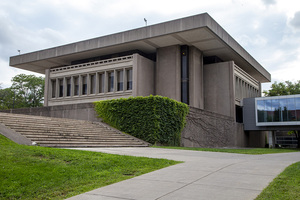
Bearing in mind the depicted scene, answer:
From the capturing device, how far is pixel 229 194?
5.84m

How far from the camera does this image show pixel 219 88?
39156mm

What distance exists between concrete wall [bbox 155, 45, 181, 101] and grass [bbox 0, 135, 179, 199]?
84.0 feet

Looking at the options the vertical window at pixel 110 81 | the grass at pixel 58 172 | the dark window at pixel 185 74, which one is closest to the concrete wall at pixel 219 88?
the dark window at pixel 185 74

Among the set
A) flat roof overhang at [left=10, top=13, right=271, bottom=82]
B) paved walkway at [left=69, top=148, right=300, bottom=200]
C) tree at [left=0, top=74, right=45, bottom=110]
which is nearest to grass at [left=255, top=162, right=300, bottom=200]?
paved walkway at [left=69, top=148, right=300, bottom=200]

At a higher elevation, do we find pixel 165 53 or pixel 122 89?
pixel 165 53

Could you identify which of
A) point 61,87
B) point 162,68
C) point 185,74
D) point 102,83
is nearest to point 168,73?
point 162,68

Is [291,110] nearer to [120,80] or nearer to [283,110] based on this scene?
[283,110]

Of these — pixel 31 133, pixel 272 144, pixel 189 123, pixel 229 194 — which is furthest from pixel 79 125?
pixel 272 144

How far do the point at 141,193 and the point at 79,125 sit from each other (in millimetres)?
15933

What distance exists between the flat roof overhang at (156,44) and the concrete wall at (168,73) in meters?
0.97

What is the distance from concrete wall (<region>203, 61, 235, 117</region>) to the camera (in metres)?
38.0

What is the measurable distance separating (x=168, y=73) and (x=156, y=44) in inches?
144

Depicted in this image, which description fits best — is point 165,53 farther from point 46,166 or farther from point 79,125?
point 46,166

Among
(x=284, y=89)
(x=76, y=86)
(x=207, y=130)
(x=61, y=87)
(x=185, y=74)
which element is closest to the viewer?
(x=207, y=130)
